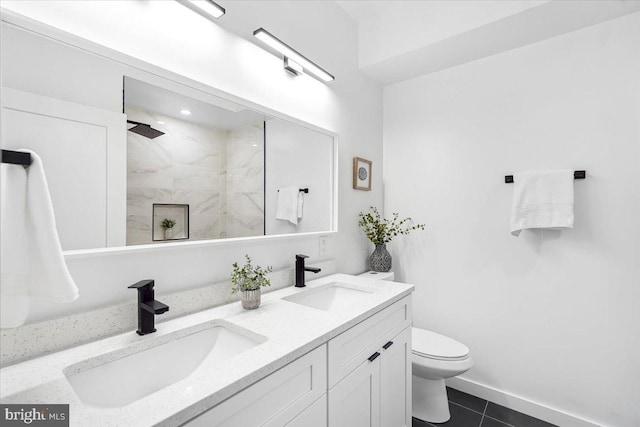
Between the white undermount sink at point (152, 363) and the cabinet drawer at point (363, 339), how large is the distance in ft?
0.95

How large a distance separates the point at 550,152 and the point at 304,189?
154 centimetres

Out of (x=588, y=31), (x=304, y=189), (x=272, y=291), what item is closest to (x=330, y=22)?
(x=304, y=189)

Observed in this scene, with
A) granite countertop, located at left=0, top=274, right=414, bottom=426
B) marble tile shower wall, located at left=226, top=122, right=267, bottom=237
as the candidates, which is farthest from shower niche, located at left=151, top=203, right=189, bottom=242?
granite countertop, located at left=0, top=274, right=414, bottom=426

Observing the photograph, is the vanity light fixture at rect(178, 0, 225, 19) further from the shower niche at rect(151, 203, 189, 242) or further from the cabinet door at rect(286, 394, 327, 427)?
the cabinet door at rect(286, 394, 327, 427)

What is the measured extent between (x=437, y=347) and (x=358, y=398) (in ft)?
2.88

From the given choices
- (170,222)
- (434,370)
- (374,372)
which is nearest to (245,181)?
(170,222)

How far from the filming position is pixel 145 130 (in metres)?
1.09

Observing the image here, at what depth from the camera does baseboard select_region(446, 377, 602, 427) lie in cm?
179

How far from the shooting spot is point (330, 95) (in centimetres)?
199

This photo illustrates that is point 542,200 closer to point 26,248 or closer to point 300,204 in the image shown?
point 300,204

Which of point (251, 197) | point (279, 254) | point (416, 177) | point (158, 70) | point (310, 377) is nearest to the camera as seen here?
point (310, 377)

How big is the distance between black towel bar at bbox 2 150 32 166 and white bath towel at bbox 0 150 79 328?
12mm

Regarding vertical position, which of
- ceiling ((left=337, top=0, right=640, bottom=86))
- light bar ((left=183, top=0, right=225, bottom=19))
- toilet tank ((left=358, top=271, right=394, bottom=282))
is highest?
ceiling ((left=337, top=0, right=640, bottom=86))

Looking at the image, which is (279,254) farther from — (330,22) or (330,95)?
(330,22)
